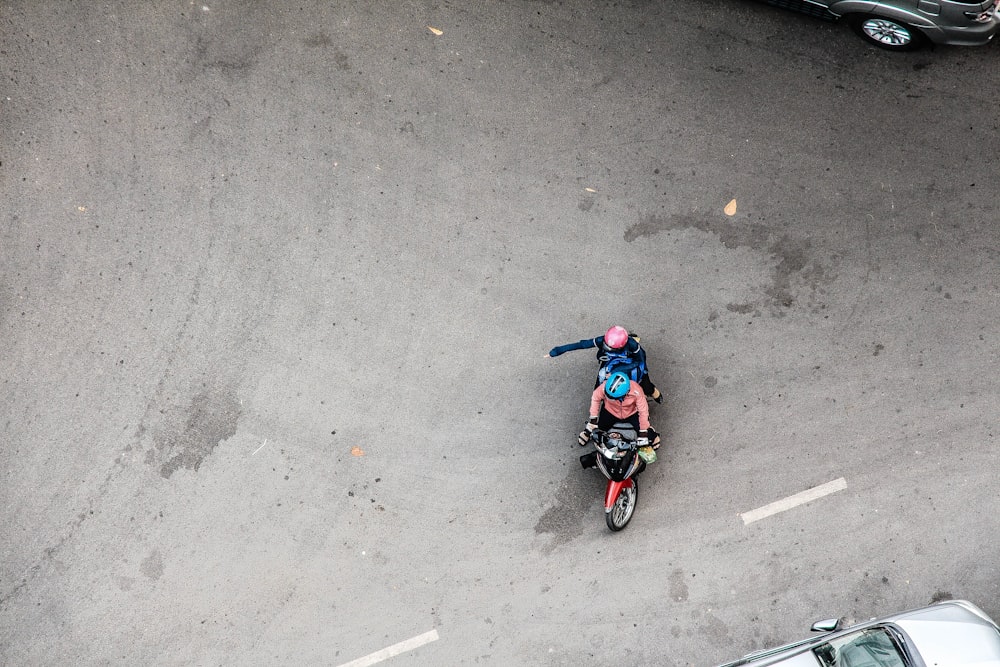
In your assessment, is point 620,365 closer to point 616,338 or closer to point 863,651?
point 616,338

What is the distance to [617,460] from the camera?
307 inches

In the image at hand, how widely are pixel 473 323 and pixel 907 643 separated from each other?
500 centimetres

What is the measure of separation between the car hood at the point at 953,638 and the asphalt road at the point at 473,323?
2.85 ft

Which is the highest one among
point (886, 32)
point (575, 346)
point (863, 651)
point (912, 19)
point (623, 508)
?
point (912, 19)

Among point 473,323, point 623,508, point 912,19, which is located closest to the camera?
point 912,19

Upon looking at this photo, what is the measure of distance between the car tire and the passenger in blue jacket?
13.7ft

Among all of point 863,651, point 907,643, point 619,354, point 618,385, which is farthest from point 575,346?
point 907,643

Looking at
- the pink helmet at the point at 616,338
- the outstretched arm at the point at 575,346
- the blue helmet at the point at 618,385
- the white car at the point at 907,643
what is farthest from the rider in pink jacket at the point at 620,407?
the white car at the point at 907,643

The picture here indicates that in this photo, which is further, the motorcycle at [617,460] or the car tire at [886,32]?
the car tire at [886,32]

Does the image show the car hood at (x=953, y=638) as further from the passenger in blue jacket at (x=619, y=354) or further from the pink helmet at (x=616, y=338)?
the pink helmet at (x=616, y=338)

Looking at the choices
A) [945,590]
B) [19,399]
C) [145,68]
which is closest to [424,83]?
[145,68]

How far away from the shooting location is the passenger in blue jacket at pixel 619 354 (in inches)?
295

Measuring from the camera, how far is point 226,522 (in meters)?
8.47

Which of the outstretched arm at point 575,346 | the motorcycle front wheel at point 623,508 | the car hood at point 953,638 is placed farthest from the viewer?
the motorcycle front wheel at point 623,508
